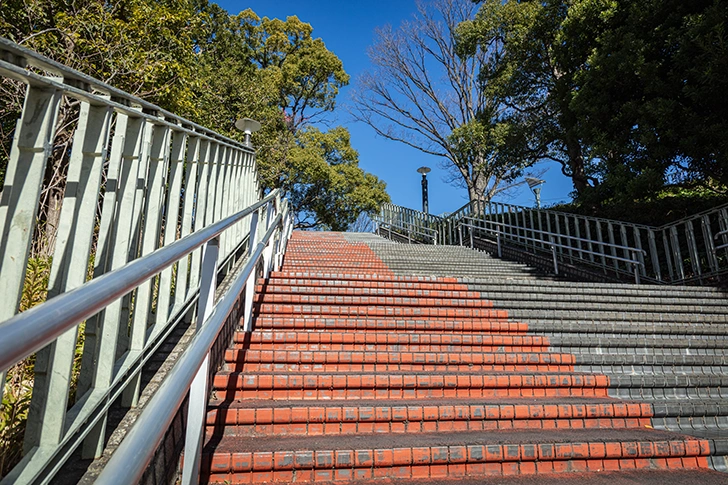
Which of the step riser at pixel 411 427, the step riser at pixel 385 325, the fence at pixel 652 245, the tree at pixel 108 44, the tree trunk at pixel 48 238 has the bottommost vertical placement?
the step riser at pixel 411 427

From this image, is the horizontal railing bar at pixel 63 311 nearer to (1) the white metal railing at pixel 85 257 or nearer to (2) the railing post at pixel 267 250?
(1) the white metal railing at pixel 85 257

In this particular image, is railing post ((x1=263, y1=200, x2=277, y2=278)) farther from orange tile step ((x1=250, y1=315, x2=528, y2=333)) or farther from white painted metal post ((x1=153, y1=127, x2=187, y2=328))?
white painted metal post ((x1=153, y1=127, x2=187, y2=328))

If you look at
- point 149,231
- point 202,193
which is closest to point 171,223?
point 149,231

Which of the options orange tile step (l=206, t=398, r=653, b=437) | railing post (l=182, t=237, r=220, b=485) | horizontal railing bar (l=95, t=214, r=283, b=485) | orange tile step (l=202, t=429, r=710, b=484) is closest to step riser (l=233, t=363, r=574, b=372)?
orange tile step (l=206, t=398, r=653, b=437)

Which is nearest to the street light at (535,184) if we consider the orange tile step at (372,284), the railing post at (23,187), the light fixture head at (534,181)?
the light fixture head at (534,181)

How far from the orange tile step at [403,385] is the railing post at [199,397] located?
1.01 m

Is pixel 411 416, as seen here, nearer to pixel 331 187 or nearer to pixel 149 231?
pixel 149 231

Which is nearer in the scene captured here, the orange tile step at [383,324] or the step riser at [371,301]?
the orange tile step at [383,324]

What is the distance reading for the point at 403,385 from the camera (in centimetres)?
288

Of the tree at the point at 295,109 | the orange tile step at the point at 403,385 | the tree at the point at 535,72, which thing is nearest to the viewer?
the orange tile step at the point at 403,385

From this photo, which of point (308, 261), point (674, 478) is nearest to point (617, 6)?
point (308, 261)

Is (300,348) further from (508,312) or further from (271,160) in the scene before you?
(271,160)

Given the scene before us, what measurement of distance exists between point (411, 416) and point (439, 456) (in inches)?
15.6

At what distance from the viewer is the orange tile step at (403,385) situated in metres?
2.74
